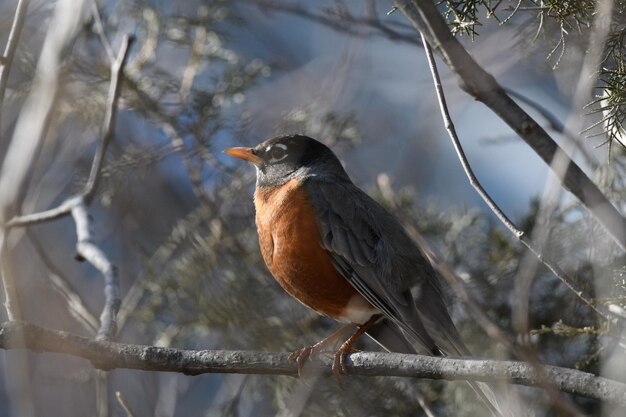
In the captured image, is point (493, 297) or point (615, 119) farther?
point (493, 297)

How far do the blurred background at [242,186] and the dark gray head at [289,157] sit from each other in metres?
0.27

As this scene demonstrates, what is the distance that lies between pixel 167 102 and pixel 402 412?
210 cm

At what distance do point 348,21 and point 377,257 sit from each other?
1.25 meters

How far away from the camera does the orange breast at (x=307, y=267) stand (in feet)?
10.8

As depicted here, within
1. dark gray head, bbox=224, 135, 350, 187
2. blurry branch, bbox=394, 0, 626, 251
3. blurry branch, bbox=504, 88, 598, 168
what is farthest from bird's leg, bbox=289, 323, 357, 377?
blurry branch, bbox=394, 0, 626, 251

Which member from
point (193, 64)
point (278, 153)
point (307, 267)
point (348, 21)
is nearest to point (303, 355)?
point (307, 267)

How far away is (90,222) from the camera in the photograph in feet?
10.1

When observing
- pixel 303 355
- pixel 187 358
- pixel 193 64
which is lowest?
pixel 303 355

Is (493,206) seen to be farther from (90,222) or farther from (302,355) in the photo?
(90,222)

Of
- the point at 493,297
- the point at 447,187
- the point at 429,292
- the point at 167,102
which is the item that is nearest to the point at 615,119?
the point at 429,292

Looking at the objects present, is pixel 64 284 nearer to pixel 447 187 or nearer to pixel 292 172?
pixel 292 172

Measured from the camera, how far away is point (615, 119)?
245cm

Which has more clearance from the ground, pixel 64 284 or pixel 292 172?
pixel 292 172

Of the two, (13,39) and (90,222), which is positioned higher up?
(13,39)
